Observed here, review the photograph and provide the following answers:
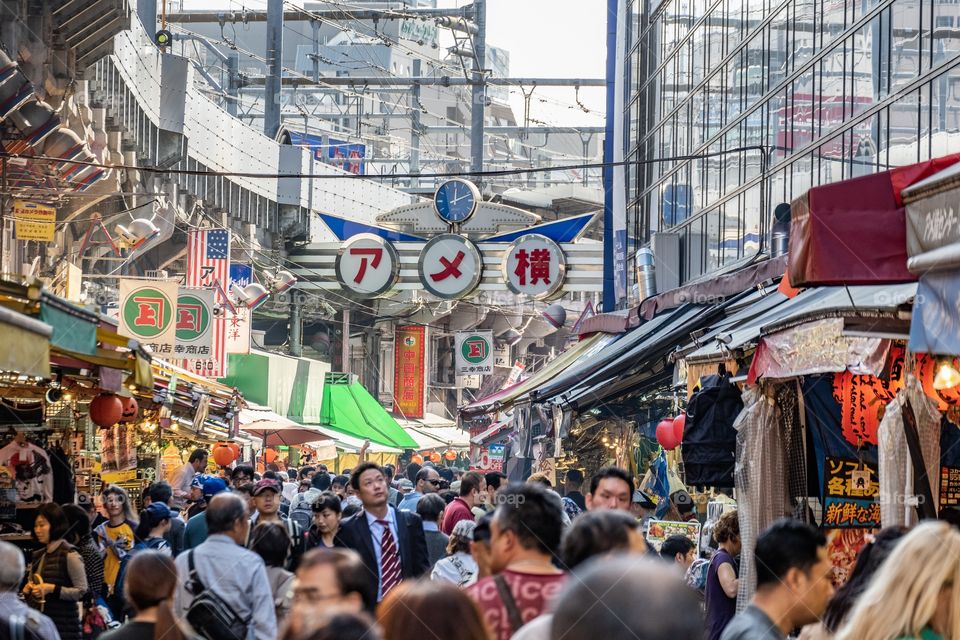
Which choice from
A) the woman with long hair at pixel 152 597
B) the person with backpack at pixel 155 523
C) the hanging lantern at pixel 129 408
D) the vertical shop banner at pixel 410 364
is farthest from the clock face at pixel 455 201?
the woman with long hair at pixel 152 597

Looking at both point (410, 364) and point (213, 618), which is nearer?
point (213, 618)

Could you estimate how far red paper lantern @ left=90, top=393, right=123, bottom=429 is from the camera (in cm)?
1427

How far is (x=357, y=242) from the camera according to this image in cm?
2802

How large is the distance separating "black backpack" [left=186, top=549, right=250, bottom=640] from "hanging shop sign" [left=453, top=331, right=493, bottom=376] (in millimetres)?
32456

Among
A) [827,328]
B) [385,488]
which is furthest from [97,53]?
[827,328]

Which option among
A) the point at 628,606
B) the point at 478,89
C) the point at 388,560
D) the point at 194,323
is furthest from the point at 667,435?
the point at 478,89

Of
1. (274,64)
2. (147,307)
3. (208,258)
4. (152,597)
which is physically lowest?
(152,597)

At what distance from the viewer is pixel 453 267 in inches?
1059

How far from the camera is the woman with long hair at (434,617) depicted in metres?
3.21

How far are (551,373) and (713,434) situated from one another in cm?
1112

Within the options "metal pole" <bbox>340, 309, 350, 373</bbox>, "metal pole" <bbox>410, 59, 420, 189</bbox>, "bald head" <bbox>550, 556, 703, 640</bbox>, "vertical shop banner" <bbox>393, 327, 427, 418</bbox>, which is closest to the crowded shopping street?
"bald head" <bbox>550, 556, 703, 640</bbox>

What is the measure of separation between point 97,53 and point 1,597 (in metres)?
12.3

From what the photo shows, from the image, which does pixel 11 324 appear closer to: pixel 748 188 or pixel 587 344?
pixel 748 188

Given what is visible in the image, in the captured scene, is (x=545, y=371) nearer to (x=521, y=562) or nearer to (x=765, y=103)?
(x=765, y=103)
